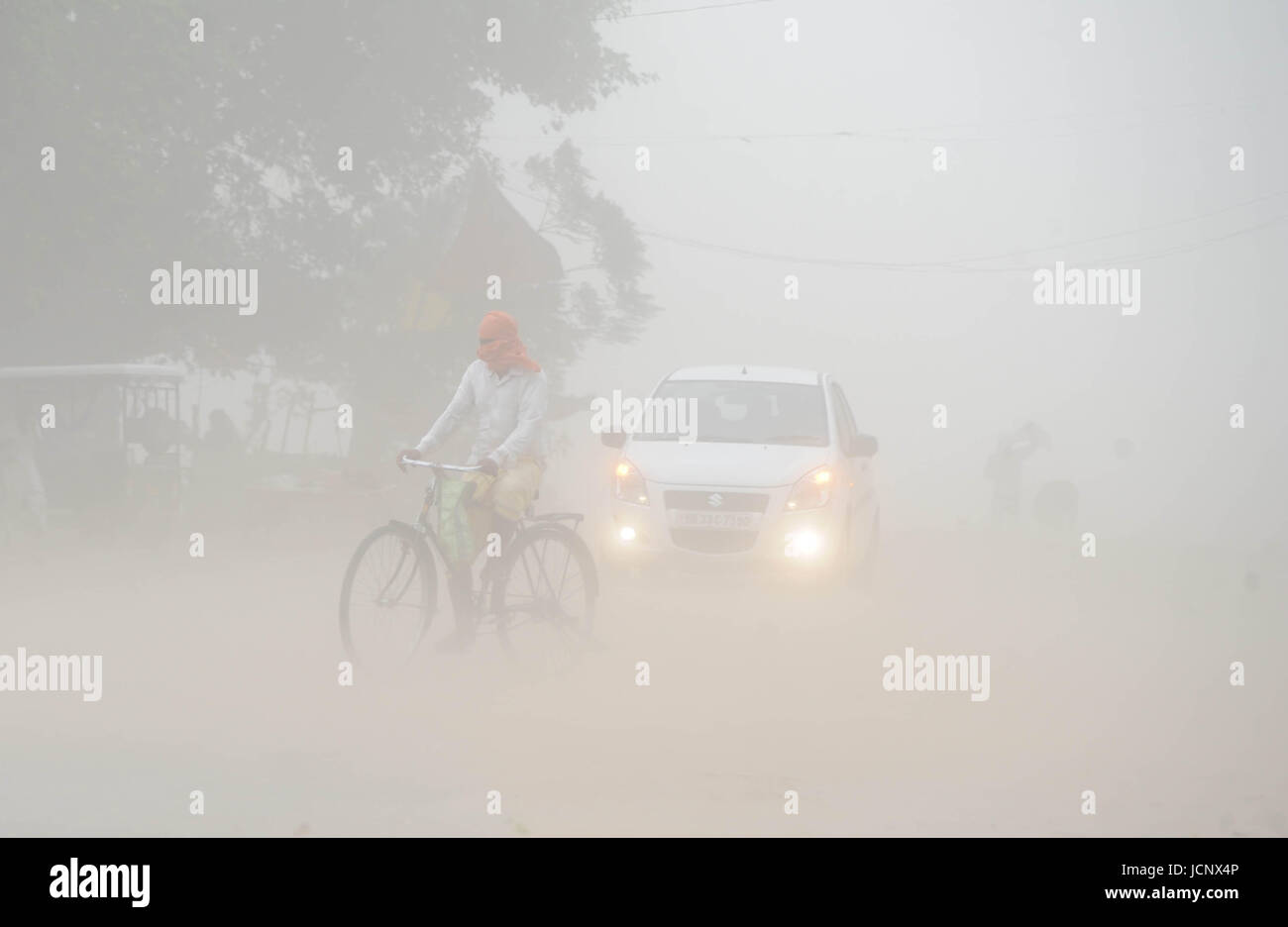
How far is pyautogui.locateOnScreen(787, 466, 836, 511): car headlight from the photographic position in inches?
452

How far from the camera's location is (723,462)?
11766 millimetres

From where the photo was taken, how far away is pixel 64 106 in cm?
1983

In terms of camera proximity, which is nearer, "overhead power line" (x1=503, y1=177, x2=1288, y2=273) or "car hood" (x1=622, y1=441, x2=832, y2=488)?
"car hood" (x1=622, y1=441, x2=832, y2=488)

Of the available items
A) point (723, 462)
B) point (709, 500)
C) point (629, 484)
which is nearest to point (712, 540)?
point (709, 500)

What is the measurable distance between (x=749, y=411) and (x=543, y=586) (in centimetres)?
393

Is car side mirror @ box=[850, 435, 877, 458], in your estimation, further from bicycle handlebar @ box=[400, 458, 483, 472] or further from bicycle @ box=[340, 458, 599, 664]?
bicycle handlebar @ box=[400, 458, 483, 472]

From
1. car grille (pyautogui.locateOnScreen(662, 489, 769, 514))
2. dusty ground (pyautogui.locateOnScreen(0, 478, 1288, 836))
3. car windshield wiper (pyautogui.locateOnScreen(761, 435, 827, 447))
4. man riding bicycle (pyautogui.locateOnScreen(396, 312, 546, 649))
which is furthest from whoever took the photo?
car windshield wiper (pyautogui.locateOnScreen(761, 435, 827, 447))

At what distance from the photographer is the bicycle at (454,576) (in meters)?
9.11

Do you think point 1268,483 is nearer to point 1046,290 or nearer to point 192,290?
point 1046,290

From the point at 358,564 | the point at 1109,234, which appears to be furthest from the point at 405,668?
the point at 1109,234

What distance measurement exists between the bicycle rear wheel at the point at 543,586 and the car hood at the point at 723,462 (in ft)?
6.32

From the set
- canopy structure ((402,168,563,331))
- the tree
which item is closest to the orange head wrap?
the tree

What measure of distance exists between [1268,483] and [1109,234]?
11080 mm

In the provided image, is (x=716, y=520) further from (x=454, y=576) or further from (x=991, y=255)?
(x=991, y=255)
